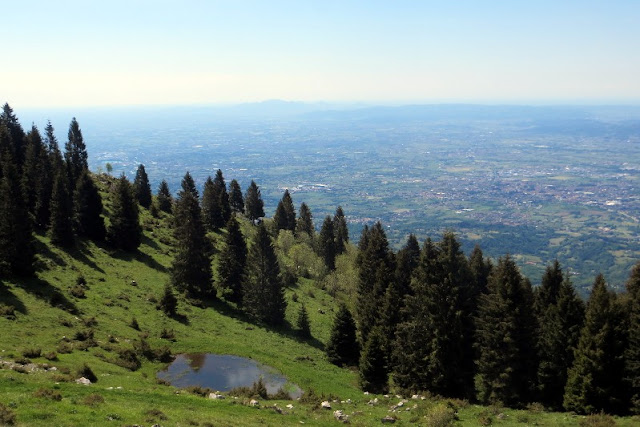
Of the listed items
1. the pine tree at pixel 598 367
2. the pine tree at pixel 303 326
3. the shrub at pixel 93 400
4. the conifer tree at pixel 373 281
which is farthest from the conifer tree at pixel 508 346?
the shrub at pixel 93 400

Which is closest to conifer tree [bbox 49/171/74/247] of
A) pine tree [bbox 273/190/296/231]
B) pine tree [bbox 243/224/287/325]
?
pine tree [bbox 243/224/287/325]

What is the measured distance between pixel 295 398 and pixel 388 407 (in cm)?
743

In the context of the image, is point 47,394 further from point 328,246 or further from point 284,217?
point 284,217

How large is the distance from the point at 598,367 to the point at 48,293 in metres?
48.1

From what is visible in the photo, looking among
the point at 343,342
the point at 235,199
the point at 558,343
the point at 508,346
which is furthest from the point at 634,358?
the point at 235,199

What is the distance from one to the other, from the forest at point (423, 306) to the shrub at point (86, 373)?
13.3 m

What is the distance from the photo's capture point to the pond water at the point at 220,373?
34375 mm

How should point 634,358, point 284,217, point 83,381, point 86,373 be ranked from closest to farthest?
1. point 83,381
2. point 86,373
3. point 634,358
4. point 284,217

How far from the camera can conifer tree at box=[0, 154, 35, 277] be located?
135 feet

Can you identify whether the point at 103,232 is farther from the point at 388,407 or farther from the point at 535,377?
the point at 535,377

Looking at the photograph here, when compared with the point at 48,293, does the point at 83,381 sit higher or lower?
lower

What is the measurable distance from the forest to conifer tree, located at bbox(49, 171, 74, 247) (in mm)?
137

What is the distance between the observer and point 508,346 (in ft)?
112

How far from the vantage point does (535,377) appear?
34.5 meters
